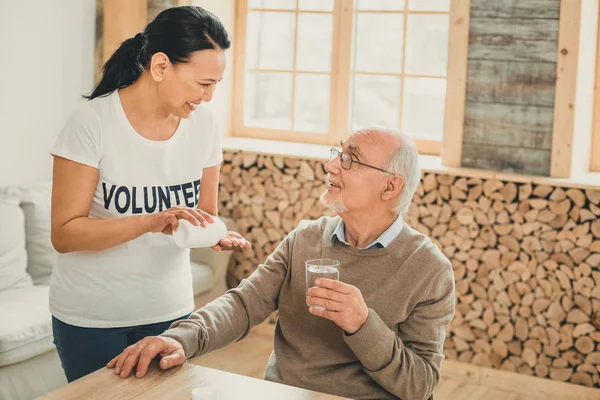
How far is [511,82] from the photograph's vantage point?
372cm

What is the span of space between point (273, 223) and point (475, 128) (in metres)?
1.15

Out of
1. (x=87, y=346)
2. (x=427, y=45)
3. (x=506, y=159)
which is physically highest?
(x=427, y=45)

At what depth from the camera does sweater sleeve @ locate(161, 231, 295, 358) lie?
1983 millimetres

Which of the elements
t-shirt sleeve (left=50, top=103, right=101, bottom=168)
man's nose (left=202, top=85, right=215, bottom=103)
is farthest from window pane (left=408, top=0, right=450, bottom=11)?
t-shirt sleeve (left=50, top=103, right=101, bottom=168)

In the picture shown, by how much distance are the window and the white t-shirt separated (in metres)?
2.33

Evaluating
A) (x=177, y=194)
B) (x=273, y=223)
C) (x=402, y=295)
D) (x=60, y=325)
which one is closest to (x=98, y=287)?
(x=60, y=325)

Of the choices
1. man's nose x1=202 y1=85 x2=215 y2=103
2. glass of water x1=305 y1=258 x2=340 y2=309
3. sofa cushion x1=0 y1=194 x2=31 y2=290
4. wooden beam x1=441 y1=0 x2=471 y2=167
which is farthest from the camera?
wooden beam x1=441 y1=0 x2=471 y2=167

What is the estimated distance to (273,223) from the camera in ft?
13.9

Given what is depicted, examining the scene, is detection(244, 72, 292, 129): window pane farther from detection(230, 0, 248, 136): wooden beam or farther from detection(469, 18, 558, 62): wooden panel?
detection(469, 18, 558, 62): wooden panel

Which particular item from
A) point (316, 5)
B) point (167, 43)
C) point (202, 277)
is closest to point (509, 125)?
point (316, 5)

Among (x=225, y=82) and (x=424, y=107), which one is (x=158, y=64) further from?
(x=225, y=82)

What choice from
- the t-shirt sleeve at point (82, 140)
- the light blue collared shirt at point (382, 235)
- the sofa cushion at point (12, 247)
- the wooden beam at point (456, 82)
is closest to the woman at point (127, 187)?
the t-shirt sleeve at point (82, 140)

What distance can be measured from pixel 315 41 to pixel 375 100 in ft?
1.58

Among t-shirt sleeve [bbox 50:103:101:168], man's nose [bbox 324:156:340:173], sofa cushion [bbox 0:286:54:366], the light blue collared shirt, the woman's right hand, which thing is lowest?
sofa cushion [bbox 0:286:54:366]
